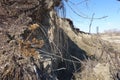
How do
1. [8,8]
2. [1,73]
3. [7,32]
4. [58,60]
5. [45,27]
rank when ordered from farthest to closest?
[58,60] → [45,27] → [8,8] → [7,32] → [1,73]

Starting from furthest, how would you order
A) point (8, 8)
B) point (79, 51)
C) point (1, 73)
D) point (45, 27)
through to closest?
point (79, 51) < point (45, 27) < point (8, 8) < point (1, 73)

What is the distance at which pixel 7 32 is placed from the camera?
23.0ft

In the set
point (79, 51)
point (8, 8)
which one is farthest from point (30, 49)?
point (79, 51)

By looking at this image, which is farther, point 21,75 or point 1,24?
point 1,24

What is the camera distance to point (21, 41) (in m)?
6.73

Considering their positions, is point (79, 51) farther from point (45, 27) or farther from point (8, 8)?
point (8, 8)

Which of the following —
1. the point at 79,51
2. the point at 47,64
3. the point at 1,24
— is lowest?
the point at 79,51

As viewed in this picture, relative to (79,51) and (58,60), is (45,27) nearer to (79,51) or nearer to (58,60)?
(58,60)

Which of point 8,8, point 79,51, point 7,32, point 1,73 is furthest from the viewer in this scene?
point 79,51

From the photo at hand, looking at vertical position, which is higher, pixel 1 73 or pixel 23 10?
pixel 23 10

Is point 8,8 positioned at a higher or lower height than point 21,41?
higher

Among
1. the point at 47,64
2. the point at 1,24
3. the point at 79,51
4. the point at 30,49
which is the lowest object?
the point at 79,51

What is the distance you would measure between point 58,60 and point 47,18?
140cm

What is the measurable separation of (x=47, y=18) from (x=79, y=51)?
4.87 m
